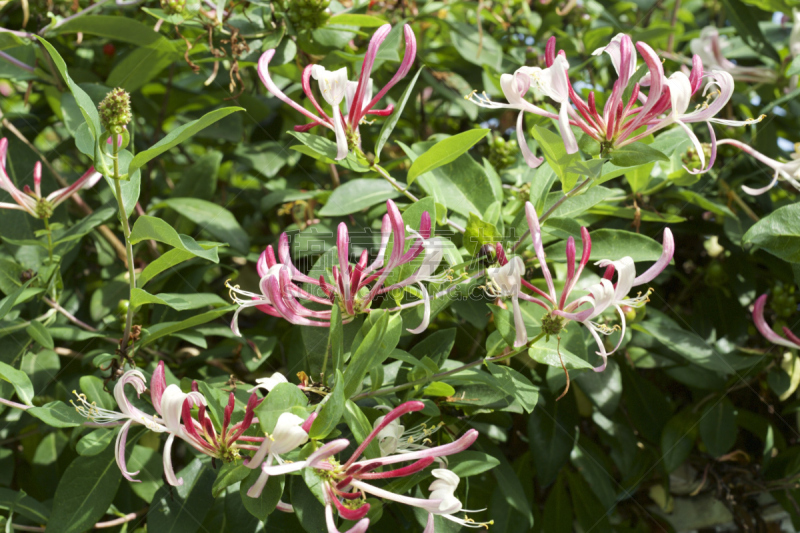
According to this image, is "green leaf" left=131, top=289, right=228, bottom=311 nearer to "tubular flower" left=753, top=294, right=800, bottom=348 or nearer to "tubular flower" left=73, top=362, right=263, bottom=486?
"tubular flower" left=73, top=362, right=263, bottom=486

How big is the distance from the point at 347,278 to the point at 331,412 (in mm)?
160

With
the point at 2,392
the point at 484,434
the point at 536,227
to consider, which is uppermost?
the point at 536,227

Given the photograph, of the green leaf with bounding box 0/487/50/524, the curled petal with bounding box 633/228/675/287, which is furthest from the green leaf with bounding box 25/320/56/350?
the curled petal with bounding box 633/228/675/287

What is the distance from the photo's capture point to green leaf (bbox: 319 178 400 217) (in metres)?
0.97

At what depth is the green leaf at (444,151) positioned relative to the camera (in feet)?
2.58

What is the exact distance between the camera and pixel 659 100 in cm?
69

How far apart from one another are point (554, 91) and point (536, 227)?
15 centimetres

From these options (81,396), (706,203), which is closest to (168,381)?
(81,396)

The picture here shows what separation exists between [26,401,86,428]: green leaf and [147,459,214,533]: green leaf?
6.0 inches

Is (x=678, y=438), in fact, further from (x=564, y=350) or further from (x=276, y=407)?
(x=276, y=407)

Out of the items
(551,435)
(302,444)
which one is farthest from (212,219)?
(551,435)

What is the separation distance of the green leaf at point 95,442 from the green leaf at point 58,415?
0.16 feet

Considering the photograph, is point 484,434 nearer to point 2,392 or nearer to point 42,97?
point 2,392

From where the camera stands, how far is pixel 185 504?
83 centimetres
